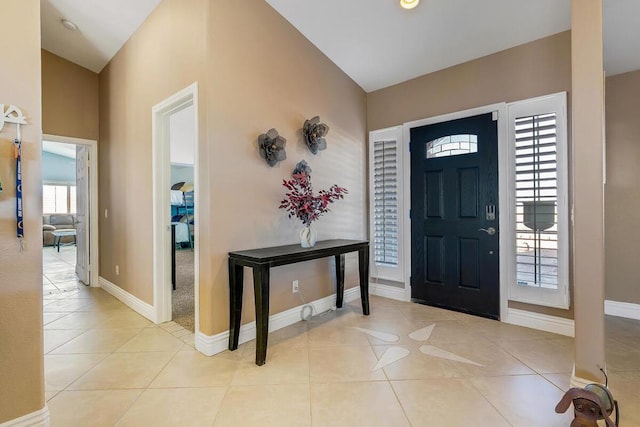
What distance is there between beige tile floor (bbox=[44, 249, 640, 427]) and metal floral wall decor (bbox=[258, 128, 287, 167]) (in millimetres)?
1600

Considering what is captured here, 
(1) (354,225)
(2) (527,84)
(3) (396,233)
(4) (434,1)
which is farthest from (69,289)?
(2) (527,84)

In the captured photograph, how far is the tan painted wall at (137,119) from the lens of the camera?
2.53m

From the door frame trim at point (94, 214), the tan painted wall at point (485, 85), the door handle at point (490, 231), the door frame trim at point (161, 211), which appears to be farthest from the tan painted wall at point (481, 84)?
the door frame trim at point (94, 214)

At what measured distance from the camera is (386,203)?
12.6ft

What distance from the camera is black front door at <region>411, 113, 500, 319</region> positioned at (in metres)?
3.05

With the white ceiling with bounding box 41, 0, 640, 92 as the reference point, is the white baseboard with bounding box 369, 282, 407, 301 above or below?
below

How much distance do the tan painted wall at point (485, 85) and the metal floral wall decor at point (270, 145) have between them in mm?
1764

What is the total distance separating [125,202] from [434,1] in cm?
377

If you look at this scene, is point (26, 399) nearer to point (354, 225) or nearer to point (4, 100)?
point (4, 100)

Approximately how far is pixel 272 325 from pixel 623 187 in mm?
3842

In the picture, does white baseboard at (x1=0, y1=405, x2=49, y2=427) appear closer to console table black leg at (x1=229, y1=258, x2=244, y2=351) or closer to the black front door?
console table black leg at (x1=229, y1=258, x2=244, y2=351)

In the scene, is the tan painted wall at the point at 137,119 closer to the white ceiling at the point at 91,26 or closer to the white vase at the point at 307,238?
the white ceiling at the point at 91,26

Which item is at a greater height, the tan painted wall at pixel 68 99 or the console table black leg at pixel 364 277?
the tan painted wall at pixel 68 99

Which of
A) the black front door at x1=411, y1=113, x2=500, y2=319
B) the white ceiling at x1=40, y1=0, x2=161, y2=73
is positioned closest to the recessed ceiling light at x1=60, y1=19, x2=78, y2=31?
the white ceiling at x1=40, y1=0, x2=161, y2=73
